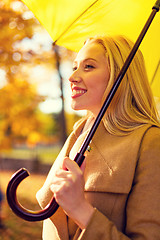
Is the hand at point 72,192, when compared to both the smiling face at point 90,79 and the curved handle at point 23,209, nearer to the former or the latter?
the curved handle at point 23,209

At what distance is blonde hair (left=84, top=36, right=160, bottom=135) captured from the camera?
135 centimetres

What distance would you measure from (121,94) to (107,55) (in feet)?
0.63

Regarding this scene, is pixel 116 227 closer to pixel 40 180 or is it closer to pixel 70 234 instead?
pixel 70 234

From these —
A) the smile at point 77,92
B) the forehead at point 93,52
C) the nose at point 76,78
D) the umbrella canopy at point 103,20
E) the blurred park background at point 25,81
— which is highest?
the umbrella canopy at point 103,20

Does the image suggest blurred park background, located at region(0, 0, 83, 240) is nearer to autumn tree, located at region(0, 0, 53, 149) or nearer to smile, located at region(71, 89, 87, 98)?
autumn tree, located at region(0, 0, 53, 149)

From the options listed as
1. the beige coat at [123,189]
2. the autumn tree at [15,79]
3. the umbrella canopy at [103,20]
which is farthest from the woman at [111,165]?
the autumn tree at [15,79]

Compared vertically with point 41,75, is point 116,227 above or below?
above

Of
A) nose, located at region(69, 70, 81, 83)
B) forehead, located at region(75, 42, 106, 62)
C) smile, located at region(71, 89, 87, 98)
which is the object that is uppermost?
forehead, located at region(75, 42, 106, 62)

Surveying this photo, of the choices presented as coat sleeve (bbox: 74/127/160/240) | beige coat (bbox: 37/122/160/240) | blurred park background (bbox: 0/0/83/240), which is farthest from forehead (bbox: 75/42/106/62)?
blurred park background (bbox: 0/0/83/240)

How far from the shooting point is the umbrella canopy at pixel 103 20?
1446 millimetres

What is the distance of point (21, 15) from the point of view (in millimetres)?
4219

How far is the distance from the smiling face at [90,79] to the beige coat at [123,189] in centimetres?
18

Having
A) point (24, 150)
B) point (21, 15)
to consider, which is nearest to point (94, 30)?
point (21, 15)

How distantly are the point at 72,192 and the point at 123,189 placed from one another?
0.71 ft
